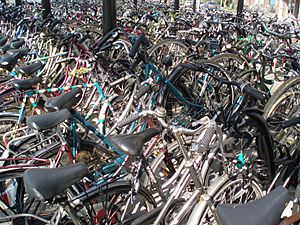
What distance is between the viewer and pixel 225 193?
90.2 inches

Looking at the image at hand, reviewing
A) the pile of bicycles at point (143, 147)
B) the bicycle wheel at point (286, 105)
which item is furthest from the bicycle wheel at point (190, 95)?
the bicycle wheel at point (286, 105)

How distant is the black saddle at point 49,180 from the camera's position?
161 cm

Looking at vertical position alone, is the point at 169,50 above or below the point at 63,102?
below

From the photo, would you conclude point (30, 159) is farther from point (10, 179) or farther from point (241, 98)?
point (241, 98)

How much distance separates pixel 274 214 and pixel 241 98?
178 cm

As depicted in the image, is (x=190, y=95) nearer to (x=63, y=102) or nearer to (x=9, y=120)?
(x=63, y=102)

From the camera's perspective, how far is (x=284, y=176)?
273 cm

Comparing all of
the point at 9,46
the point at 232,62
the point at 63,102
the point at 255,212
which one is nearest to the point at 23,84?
the point at 63,102

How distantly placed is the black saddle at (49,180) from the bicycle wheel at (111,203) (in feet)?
1.27

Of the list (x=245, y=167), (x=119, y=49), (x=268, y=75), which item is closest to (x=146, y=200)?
(x=245, y=167)

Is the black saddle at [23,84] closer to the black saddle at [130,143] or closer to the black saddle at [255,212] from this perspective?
the black saddle at [130,143]

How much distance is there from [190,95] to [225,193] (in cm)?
191

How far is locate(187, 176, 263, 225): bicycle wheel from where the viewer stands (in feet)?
6.31

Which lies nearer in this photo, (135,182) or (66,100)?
(135,182)
